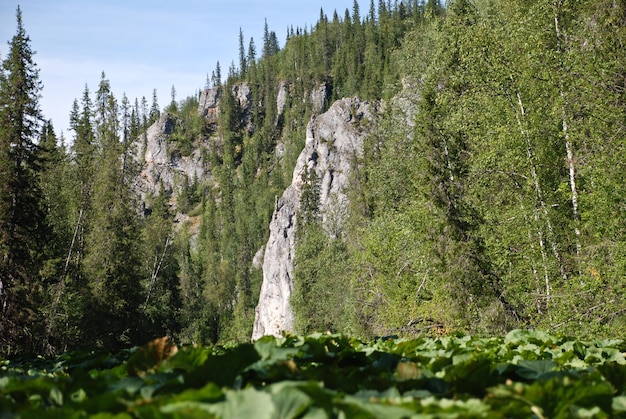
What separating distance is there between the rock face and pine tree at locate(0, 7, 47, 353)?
4380cm

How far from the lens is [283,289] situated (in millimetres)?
71250

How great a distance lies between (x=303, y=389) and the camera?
1.38 meters

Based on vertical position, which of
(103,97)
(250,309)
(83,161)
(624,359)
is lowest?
(250,309)

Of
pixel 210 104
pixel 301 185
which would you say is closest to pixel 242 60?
pixel 210 104

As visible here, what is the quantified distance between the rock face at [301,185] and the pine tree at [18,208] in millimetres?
43805

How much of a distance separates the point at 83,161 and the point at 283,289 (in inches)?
1494

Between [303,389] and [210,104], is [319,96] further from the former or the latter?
[303,389]

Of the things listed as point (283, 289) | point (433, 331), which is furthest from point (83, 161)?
point (283, 289)

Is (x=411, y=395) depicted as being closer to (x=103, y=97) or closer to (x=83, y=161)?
(x=83, y=161)

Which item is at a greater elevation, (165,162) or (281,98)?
(281,98)

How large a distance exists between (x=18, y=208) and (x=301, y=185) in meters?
54.7

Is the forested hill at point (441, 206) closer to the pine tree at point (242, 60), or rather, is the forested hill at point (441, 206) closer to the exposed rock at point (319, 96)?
the exposed rock at point (319, 96)

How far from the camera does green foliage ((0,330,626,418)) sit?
4.21ft

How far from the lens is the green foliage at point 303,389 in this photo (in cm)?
128
